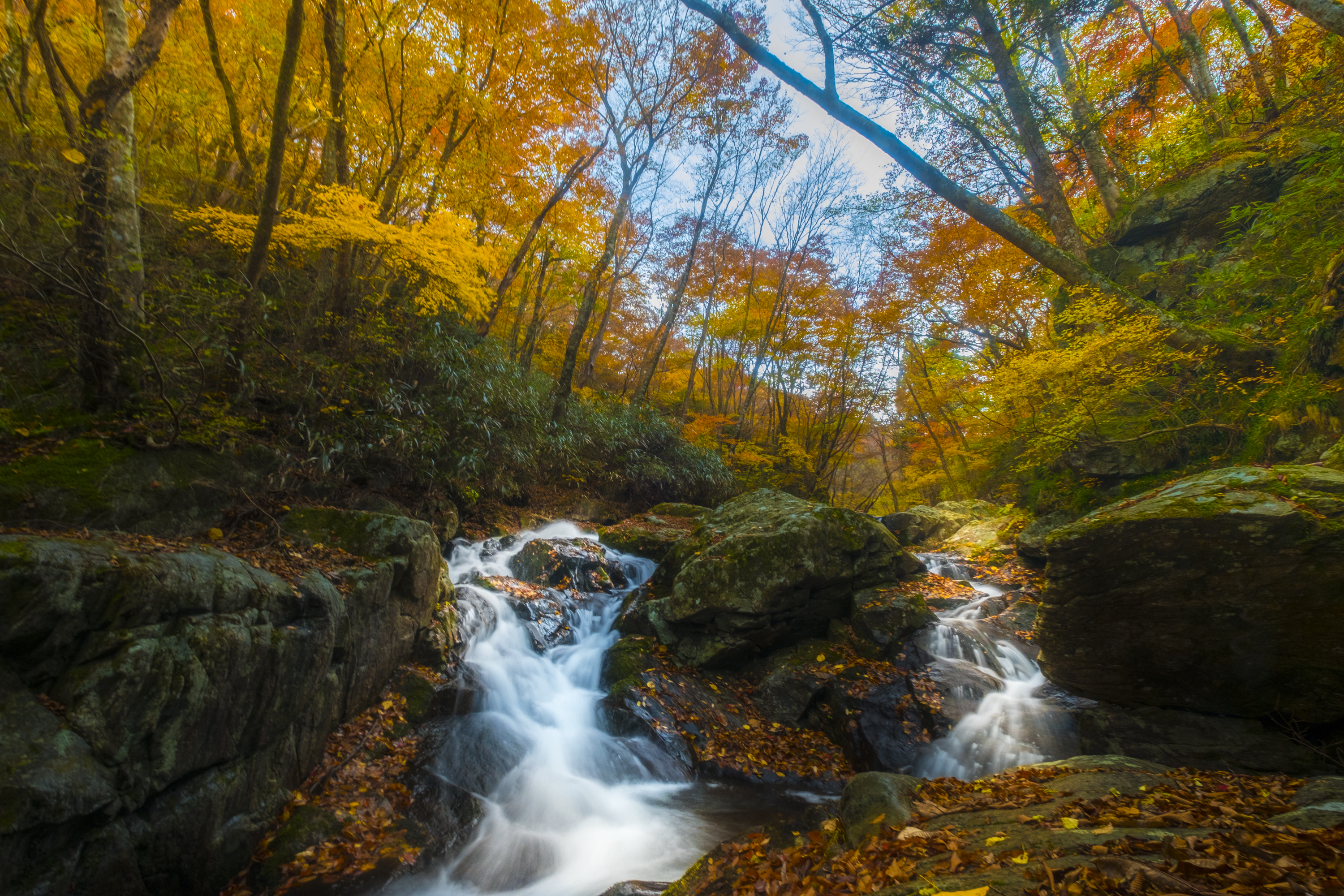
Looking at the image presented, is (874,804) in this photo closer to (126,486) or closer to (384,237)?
(126,486)

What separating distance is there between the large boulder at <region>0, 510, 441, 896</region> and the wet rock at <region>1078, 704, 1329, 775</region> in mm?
6903

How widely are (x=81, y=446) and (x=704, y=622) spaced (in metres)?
6.83

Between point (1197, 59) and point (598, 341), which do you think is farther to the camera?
point (598, 341)

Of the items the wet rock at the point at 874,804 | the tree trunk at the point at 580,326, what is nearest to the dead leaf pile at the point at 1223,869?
the wet rock at the point at 874,804

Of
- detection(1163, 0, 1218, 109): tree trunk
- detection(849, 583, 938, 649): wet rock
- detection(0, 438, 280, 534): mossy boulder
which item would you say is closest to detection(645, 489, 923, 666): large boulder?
detection(849, 583, 938, 649): wet rock

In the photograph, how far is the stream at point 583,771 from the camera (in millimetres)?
4078

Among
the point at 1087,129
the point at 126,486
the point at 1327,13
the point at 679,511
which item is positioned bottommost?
the point at 126,486

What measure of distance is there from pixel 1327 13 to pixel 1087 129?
223 inches

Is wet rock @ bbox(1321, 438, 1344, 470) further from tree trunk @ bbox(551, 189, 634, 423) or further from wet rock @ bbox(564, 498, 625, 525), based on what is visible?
tree trunk @ bbox(551, 189, 634, 423)

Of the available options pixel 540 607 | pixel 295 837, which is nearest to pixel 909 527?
pixel 540 607

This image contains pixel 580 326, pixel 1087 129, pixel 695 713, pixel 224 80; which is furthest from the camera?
pixel 580 326

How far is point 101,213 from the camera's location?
4.85m

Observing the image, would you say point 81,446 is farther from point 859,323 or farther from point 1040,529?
point 859,323

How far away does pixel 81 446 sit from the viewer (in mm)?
4711
